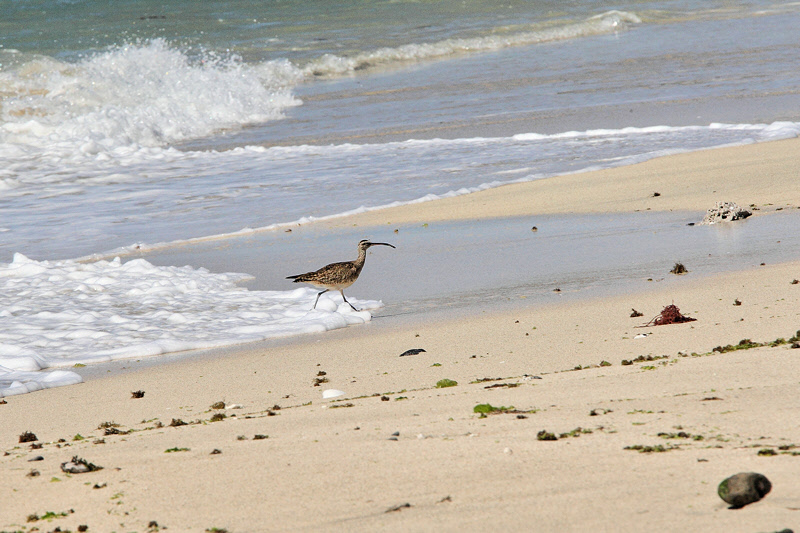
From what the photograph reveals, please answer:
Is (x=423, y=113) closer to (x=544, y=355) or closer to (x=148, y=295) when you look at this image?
(x=148, y=295)

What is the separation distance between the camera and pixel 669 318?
5.70 m

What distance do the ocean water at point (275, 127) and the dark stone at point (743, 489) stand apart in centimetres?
437

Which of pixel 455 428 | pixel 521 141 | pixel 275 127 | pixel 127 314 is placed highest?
pixel 275 127

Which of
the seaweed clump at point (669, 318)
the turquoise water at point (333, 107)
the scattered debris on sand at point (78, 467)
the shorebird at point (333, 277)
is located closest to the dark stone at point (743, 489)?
the scattered debris on sand at point (78, 467)

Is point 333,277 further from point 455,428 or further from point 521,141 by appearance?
point 521,141

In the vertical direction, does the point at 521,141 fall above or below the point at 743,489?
above

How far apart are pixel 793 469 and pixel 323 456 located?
5.32ft

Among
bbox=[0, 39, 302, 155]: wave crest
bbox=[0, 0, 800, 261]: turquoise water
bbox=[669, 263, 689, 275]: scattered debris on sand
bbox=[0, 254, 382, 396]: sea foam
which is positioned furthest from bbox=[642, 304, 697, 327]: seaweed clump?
bbox=[0, 39, 302, 155]: wave crest

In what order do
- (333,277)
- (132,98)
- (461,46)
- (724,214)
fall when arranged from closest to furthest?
(333,277) < (724,214) < (132,98) < (461,46)

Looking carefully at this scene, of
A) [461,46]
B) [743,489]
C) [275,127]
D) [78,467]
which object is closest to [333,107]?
[275,127]

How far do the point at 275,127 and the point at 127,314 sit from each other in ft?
44.6

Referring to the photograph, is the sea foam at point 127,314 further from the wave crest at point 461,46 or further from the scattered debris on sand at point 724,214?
the wave crest at point 461,46

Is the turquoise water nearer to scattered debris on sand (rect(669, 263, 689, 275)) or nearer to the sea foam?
the sea foam

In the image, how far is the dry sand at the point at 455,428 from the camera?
290 centimetres
